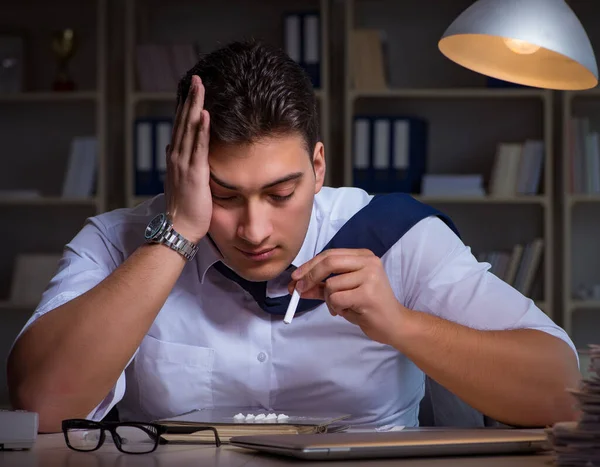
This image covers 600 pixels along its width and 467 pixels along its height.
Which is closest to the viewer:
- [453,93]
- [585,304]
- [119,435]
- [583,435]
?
[583,435]

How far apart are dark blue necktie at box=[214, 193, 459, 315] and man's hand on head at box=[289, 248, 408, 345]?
0.74ft

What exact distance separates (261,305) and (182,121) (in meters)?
0.35

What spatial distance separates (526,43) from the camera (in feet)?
5.12

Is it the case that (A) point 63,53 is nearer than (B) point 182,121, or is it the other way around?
(B) point 182,121

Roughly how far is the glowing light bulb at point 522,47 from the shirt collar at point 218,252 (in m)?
0.45

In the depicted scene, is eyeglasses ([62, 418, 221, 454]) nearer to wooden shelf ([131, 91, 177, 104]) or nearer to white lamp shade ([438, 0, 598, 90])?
white lamp shade ([438, 0, 598, 90])

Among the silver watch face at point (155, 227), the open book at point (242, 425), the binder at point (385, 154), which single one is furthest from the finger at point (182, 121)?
the binder at point (385, 154)

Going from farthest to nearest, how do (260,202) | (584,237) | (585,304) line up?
1. (584,237)
2. (585,304)
3. (260,202)

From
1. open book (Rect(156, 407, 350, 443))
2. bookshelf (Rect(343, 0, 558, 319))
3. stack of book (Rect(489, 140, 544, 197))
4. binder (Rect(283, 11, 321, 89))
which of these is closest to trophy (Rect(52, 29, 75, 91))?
binder (Rect(283, 11, 321, 89))

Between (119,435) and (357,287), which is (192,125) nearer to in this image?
(357,287)

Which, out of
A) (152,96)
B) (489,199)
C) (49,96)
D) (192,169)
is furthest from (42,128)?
(192,169)

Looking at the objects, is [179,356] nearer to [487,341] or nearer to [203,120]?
[203,120]

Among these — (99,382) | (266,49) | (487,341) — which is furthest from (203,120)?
(487,341)

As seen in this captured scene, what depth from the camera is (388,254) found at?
66.1 inches
